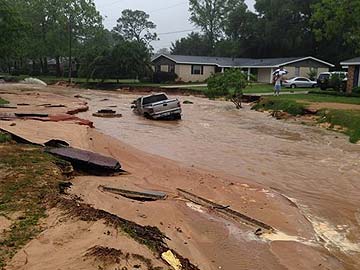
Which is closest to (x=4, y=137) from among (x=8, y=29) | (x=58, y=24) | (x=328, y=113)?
(x=328, y=113)

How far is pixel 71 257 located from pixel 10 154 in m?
6.13

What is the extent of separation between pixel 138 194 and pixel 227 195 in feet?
7.14

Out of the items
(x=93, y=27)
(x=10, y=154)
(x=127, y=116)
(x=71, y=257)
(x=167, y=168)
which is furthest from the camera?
(x=93, y=27)

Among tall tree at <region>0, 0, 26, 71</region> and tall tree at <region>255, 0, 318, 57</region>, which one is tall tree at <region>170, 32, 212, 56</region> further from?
tall tree at <region>0, 0, 26, 71</region>

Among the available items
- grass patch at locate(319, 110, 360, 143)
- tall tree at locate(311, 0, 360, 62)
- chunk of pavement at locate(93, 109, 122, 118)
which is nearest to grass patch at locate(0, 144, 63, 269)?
grass patch at locate(319, 110, 360, 143)

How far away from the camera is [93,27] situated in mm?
77000

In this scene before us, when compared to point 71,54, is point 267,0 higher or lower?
higher

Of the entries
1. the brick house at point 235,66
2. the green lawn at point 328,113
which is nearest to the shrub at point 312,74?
the brick house at point 235,66

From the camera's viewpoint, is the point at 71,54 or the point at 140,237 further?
the point at 71,54

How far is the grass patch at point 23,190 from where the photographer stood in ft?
20.1

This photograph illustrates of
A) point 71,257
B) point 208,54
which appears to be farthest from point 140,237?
point 208,54

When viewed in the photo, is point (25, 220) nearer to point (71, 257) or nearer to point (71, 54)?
point (71, 257)

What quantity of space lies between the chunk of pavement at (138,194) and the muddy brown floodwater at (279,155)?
315cm

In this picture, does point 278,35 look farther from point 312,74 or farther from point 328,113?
point 328,113
